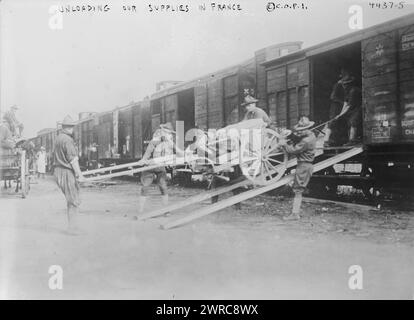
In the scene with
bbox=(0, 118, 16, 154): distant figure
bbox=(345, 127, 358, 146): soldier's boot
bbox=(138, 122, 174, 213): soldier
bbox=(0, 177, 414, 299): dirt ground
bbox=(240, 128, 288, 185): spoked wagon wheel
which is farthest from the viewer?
bbox=(0, 118, 16, 154): distant figure

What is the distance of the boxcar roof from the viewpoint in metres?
6.46

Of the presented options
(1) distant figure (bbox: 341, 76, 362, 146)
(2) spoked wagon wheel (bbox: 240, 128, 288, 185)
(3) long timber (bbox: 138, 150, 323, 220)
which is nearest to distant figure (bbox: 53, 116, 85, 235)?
(3) long timber (bbox: 138, 150, 323, 220)

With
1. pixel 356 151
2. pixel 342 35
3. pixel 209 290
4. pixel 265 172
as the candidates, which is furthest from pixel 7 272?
pixel 342 35

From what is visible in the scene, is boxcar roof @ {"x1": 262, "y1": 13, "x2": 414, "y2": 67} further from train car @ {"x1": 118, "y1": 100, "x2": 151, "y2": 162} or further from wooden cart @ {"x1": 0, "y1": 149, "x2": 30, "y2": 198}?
train car @ {"x1": 118, "y1": 100, "x2": 151, "y2": 162}

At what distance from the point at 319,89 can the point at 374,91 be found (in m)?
1.82

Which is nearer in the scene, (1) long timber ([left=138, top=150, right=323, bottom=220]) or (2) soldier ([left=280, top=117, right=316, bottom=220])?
(2) soldier ([left=280, top=117, right=316, bottom=220])

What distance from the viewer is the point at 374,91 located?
7.14 metres

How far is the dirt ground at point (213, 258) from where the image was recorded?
4426 millimetres

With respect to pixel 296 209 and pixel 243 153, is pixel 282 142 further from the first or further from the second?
pixel 296 209

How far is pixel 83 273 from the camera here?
4699 mm

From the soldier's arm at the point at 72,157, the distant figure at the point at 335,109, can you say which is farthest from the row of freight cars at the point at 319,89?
the soldier's arm at the point at 72,157

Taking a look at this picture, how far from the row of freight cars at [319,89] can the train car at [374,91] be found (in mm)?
16

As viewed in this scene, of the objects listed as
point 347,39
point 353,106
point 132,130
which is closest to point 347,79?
point 353,106
